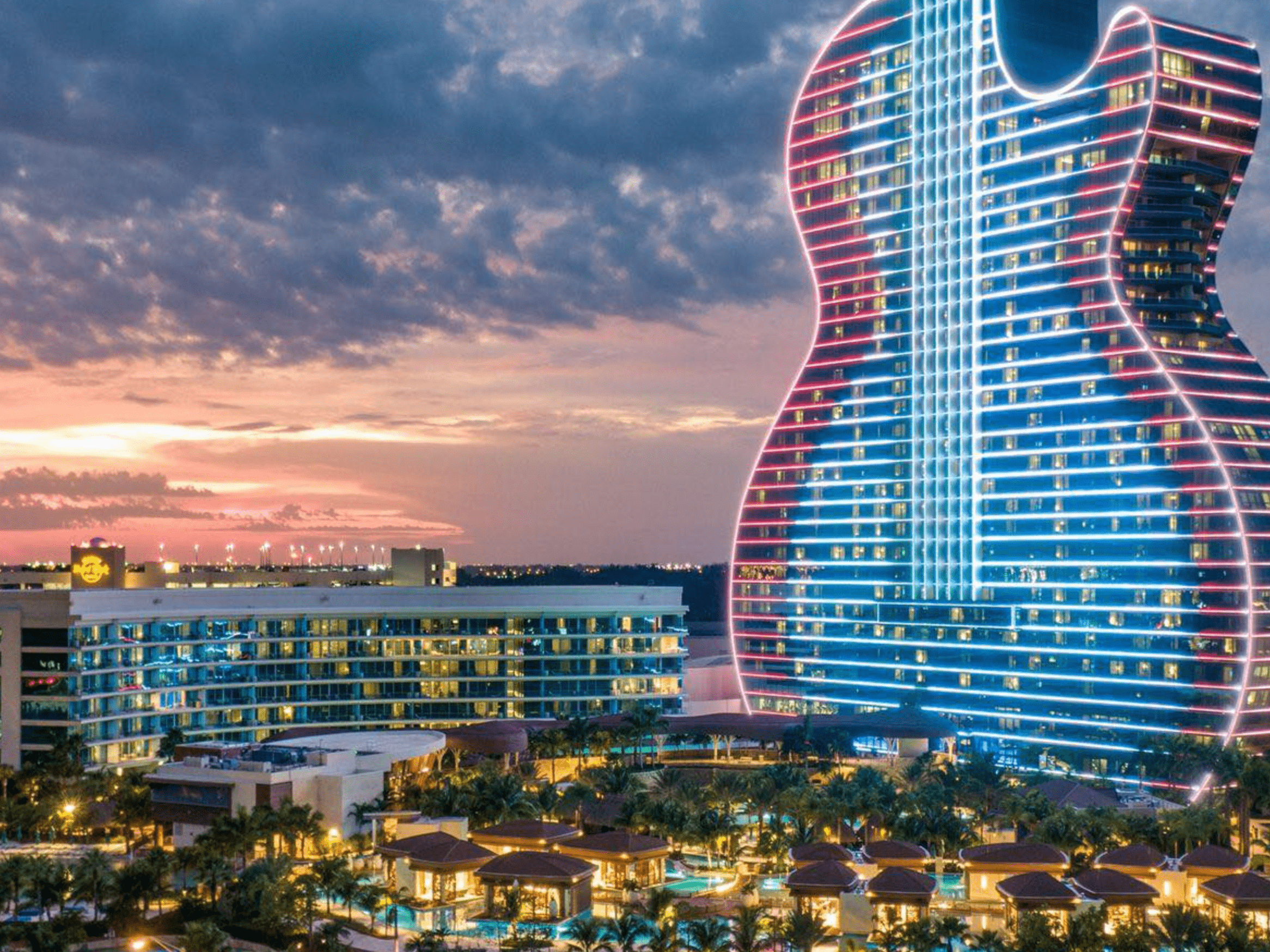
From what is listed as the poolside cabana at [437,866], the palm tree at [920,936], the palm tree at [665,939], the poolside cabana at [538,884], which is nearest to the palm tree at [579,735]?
the poolside cabana at [437,866]

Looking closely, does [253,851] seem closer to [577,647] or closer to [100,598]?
[100,598]

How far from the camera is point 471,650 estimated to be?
546 feet

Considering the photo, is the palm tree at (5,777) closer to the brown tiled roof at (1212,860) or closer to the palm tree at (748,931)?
the palm tree at (748,931)

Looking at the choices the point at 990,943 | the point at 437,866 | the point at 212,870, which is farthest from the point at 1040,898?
the point at 212,870

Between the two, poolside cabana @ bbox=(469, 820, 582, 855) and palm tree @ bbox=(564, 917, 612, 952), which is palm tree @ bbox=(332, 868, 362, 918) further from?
poolside cabana @ bbox=(469, 820, 582, 855)

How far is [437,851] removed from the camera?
9969cm

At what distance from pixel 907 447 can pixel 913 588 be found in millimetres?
15944

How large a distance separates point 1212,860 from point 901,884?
19985 mm

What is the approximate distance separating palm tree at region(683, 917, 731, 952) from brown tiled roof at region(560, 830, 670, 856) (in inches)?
611

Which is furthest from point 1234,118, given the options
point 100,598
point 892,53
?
point 100,598

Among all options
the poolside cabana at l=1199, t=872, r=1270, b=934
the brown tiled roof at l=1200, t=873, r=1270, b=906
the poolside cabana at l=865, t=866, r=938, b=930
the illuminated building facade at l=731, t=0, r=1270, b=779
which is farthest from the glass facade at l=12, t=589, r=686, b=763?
the brown tiled roof at l=1200, t=873, r=1270, b=906

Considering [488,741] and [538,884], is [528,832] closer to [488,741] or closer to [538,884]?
[538,884]

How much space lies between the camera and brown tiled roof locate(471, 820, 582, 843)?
104m

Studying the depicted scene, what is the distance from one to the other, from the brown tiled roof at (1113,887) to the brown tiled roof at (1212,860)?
14.5 feet
